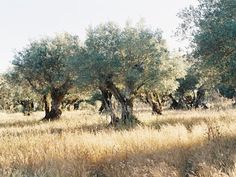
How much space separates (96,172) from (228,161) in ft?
10.8

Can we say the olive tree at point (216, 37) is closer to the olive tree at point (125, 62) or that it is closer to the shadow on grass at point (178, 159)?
the shadow on grass at point (178, 159)

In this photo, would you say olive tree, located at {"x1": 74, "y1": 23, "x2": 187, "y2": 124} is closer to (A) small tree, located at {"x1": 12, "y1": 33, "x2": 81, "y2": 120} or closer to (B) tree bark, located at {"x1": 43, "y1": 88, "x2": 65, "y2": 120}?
(A) small tree, located at {"x1": 12, "y1": 33, "x2": 81, "y2": 120}

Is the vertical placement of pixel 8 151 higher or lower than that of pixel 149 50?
lower

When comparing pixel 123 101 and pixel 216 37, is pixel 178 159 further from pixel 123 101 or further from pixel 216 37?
pixel 123 101

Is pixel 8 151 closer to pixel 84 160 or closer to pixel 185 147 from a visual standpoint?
pixel 84 160

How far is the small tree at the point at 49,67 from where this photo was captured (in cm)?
3741

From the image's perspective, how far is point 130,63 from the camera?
26188 millimetres

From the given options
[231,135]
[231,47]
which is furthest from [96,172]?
[231,47]

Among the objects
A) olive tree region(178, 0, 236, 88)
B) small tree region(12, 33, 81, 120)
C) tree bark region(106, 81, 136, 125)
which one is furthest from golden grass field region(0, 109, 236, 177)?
small tree region(12, 33, 81, 120)

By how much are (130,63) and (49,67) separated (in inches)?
541

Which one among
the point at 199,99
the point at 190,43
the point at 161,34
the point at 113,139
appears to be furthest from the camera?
the point at 199,99

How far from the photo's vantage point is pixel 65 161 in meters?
10.3

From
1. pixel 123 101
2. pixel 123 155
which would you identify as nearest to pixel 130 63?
pixel 123 101

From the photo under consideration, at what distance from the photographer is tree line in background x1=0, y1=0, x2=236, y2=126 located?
13922mm
